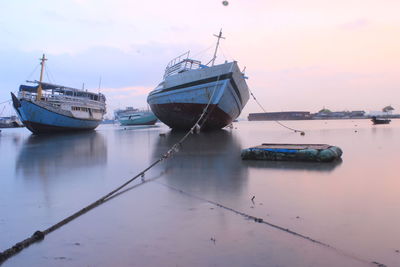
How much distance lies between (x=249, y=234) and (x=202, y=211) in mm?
1071

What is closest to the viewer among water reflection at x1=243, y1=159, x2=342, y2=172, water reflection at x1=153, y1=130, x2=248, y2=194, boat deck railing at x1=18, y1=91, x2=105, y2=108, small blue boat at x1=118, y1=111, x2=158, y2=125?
water reflection at x1=153, y1=130, x2=248, y2=194

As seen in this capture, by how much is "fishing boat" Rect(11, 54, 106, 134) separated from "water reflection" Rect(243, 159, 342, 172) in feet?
87.2

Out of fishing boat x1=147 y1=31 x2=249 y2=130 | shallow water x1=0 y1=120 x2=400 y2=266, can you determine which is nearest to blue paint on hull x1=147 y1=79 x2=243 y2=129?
fishing boat x1=147 y1=31 x2=249 y2=130

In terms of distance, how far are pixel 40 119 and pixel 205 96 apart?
59.3ft

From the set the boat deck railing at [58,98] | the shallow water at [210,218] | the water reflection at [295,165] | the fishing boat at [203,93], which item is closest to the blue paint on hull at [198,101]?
the fishing boat at [203,93]

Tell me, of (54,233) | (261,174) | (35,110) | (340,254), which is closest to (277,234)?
(340,254)

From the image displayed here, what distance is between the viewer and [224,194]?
5438 millimetres

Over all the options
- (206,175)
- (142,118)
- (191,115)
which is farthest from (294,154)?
(142,118)

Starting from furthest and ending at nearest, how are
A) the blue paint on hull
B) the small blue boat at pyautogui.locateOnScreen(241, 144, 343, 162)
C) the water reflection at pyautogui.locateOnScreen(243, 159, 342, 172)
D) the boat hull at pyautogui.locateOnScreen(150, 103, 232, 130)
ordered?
the boat hull at pyautogui.locateOnScreen(150, 103, 232, 130)
the blue paint on hull
the small blue boat at pyautogui.locateOnScreen(241, 144, 343, 162)
the water reflection at pyautogui.locateOnScreen(243, 159, 342, 172)

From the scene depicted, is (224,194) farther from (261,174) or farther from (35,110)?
(35,110)

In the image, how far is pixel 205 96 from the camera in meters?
21.7

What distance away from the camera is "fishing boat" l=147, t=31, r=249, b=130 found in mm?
20969

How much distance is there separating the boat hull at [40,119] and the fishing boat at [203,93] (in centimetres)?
1152

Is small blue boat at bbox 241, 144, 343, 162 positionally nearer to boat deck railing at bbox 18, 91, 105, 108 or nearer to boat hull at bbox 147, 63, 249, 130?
boat hull at bbox 147, 63, 249, 130
